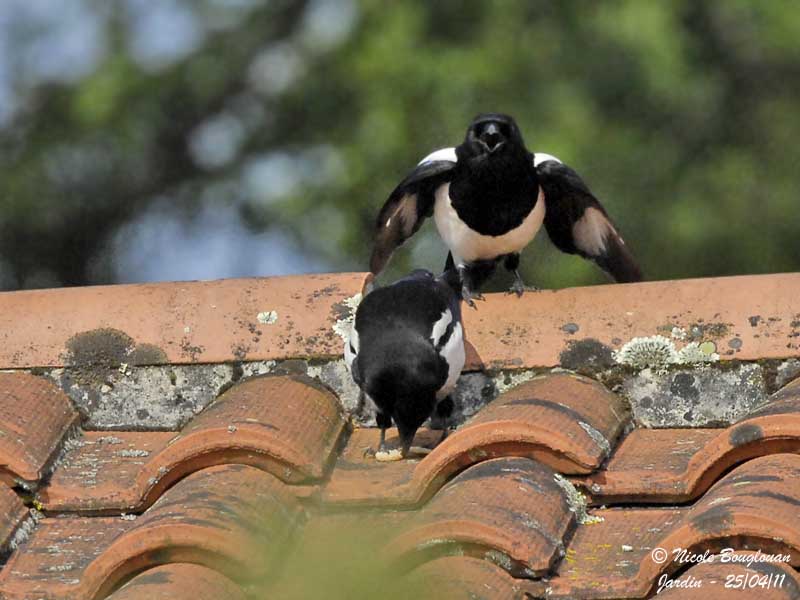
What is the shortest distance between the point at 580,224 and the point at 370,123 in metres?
→ 1.57

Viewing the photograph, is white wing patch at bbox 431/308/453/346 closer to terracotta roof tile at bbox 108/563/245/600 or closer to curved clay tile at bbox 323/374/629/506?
curved clay tile at bbox 323/374/629/506

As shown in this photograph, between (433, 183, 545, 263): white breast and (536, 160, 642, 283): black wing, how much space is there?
4 cm

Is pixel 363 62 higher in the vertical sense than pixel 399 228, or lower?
higher

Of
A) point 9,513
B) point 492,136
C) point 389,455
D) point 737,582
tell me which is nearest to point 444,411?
point 389,455

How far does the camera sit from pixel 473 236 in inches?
147

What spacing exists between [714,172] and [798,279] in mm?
2729

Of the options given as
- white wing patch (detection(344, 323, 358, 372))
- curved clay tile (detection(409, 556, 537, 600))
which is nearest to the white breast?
white wing patch (detection(344, 323, 358, 372))

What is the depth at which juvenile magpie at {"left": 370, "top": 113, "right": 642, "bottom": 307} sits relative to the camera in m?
3.58

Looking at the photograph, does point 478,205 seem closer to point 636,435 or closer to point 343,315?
point 343,315

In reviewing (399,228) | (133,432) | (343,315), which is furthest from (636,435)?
(399,228)

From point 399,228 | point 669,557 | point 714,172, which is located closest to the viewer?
point 669,557

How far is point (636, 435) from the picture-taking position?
217 centimetres

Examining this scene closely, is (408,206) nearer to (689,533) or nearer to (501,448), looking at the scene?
(501,448)

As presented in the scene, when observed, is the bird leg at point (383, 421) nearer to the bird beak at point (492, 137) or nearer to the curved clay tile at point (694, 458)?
the curved clay tile at point (694, 458)
